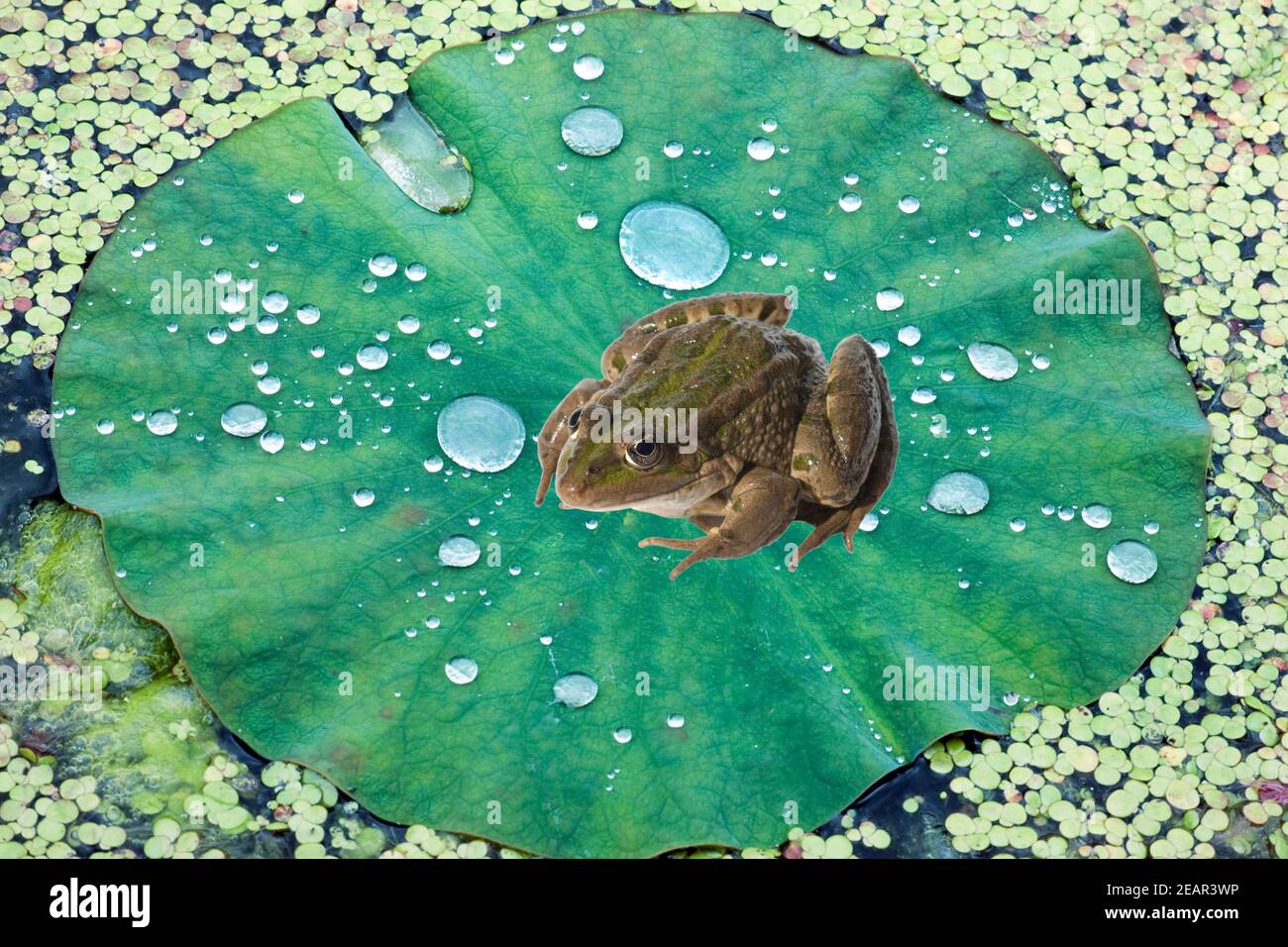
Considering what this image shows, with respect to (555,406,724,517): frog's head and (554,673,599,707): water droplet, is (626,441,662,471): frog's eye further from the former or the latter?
(554,673,599,707): water droplet

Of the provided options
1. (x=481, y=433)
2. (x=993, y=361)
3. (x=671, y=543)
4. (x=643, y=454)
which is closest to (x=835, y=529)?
(x=671, y=543)

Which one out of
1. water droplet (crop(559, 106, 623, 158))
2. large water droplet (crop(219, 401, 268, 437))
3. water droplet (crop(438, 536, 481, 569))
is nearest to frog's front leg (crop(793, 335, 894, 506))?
water droplet (crop(438, 536, 481, 569))

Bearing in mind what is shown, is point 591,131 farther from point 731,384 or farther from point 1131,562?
point 1131,562

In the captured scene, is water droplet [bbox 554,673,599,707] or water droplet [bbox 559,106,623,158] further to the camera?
water droplet [bbox 559,106,623,158]

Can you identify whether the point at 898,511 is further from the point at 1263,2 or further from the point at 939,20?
the point at 1263,2

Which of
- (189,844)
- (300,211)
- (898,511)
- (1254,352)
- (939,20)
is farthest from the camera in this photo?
(939,20)

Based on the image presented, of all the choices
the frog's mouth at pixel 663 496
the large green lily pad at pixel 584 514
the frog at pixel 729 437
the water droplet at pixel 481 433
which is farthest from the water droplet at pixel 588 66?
the frog's mouth at pixel 663 496

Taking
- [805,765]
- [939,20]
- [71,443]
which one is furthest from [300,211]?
[939,20]
